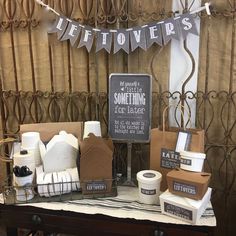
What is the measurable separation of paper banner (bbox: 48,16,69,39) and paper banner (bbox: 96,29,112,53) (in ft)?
0.67

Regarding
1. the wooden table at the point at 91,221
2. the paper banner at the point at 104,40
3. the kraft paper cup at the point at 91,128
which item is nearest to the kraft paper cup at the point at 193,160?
the wooden table at the point at 91,221

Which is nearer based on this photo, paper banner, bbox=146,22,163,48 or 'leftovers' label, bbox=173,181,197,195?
'leftovers' label, bbox=173,181,197,195

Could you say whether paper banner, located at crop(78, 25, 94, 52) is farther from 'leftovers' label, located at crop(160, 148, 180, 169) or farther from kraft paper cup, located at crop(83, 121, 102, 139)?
'leftovers' label, located at crop(160, 148, 180, 169)

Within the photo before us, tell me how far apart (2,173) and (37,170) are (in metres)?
0.59

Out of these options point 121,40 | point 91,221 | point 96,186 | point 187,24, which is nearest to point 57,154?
point 96,186

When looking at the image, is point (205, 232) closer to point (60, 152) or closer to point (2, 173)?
point (60, 152)

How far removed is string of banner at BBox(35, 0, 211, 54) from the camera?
5.33 feet

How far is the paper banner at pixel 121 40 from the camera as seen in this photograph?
1.69 meters

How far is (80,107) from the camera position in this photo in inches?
74.7

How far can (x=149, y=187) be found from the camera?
1.48m

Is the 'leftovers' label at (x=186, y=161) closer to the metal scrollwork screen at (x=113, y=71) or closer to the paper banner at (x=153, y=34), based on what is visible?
the metal scrollwork screen at (x=113, y=71)

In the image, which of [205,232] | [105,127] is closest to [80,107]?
[105,127]

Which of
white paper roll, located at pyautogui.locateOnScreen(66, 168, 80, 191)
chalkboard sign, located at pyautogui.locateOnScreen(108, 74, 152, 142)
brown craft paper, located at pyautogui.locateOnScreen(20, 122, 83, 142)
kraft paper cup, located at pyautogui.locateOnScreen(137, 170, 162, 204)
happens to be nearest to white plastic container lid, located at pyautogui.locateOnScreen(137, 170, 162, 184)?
kraft paper cup, located at pyautogui.locateOnScreen(137, 170, 162, 204)

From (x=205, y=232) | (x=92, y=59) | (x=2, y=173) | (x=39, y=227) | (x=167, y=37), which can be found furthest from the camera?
(x=2, y=173)
